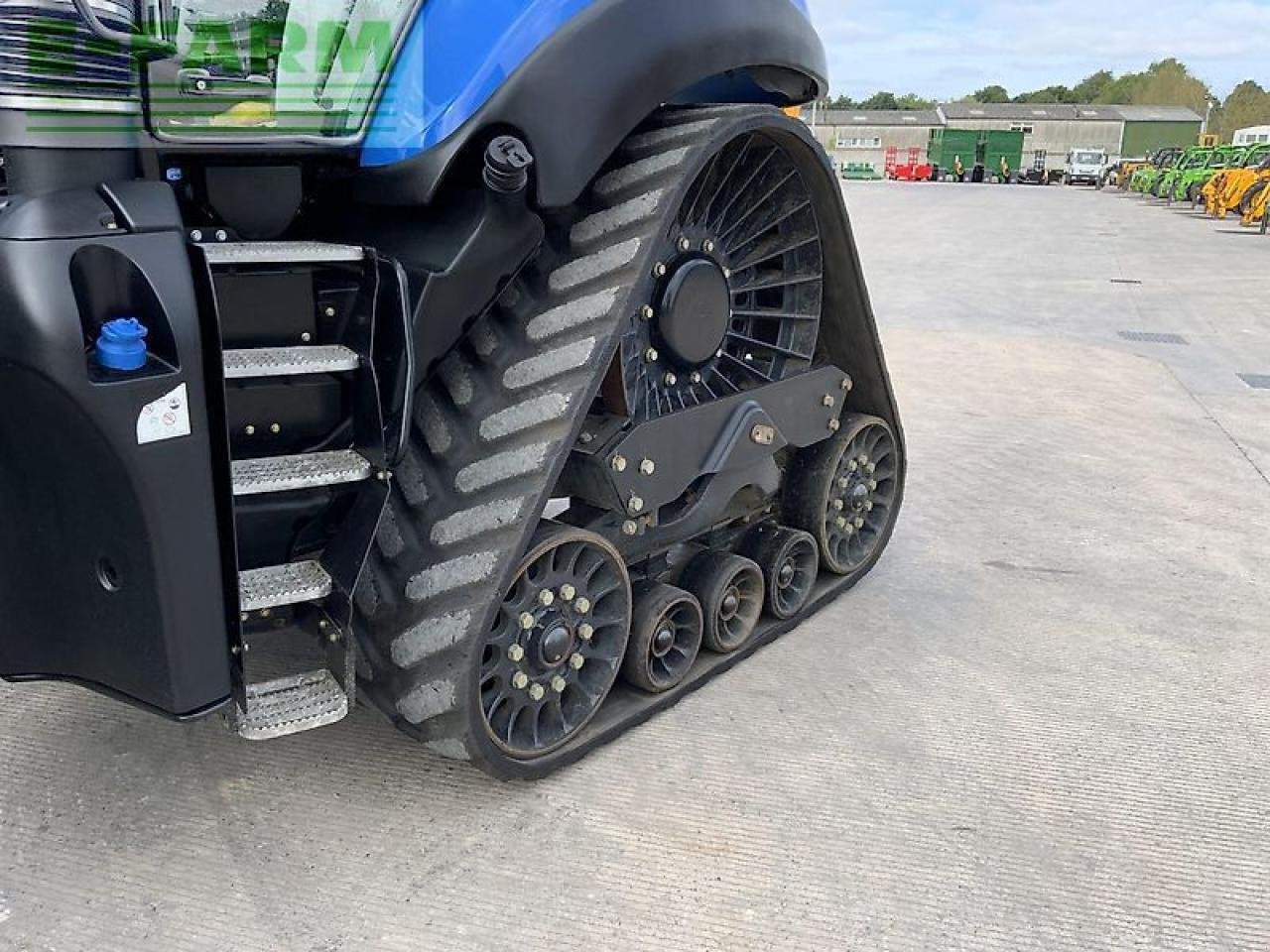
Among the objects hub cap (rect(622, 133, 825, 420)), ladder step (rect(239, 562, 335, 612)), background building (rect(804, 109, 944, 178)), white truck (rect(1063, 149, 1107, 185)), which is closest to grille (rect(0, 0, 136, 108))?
ladder step (rect(239, 562, 335, 612))

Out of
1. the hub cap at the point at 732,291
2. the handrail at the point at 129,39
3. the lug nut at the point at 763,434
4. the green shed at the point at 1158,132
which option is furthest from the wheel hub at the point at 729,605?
the green shed at the point at 1158,132

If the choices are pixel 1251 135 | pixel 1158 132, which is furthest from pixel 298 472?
pixel 1158 132

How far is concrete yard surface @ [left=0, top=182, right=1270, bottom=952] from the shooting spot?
94.1 inches

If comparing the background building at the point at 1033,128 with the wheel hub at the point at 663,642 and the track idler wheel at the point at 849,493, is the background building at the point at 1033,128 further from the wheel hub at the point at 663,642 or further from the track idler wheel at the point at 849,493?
the wheel hub at the point at 663,642

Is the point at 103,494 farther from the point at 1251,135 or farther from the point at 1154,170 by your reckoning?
the point at 1251,135

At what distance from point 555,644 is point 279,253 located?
116 centimetres

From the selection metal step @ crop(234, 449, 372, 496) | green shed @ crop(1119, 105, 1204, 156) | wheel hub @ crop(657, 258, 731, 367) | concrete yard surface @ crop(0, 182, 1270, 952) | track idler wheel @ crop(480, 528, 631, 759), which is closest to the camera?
metal step @ crop(234, 449, 372, 496)

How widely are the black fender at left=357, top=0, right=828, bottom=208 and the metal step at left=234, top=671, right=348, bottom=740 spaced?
43.4 inches

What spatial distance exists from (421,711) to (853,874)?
1057 mm

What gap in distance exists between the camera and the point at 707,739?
3.10 m

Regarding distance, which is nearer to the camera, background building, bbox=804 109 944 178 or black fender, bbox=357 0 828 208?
black fender, bbox=357 0 828 208

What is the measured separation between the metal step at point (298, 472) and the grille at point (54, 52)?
0.76 metres

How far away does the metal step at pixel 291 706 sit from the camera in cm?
234

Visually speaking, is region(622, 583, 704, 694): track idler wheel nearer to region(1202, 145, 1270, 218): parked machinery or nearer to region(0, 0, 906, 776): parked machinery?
region(0, 0, 906, 776): parked machinery
